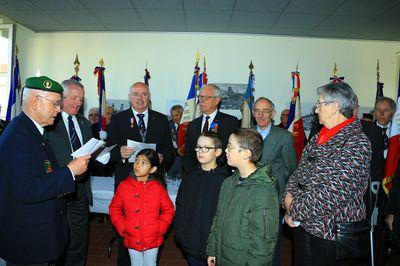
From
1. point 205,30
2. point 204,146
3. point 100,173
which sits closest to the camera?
point 204,146

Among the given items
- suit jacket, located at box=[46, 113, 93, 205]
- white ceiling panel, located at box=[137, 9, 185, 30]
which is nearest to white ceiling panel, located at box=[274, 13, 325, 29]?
white ceiling panel, located at box=[137, 9, 185, 30]

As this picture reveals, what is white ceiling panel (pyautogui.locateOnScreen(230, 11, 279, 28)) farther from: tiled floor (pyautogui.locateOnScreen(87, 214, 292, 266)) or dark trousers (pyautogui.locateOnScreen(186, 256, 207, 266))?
dark trousers (pyautogui.locateOnScreen(186, 256, 207, 266))

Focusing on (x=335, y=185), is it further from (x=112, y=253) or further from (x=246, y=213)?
(x=112, y=253)

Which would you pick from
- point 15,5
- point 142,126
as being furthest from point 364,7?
point 15,5

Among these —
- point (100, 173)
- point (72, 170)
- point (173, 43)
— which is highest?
point (173, 43)

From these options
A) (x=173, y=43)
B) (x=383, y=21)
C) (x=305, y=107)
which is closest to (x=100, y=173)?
(x=173, y=43)

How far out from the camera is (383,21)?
20.2ft

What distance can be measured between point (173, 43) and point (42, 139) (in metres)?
5.99

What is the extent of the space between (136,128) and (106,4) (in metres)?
3.58

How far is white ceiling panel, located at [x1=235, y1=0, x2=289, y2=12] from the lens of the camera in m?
5.29

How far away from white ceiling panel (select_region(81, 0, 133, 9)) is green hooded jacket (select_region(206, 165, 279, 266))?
4839mm

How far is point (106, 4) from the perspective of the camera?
18.6ft

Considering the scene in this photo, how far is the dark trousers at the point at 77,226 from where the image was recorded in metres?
2.81

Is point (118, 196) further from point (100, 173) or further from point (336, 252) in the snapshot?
point (100, 173)
